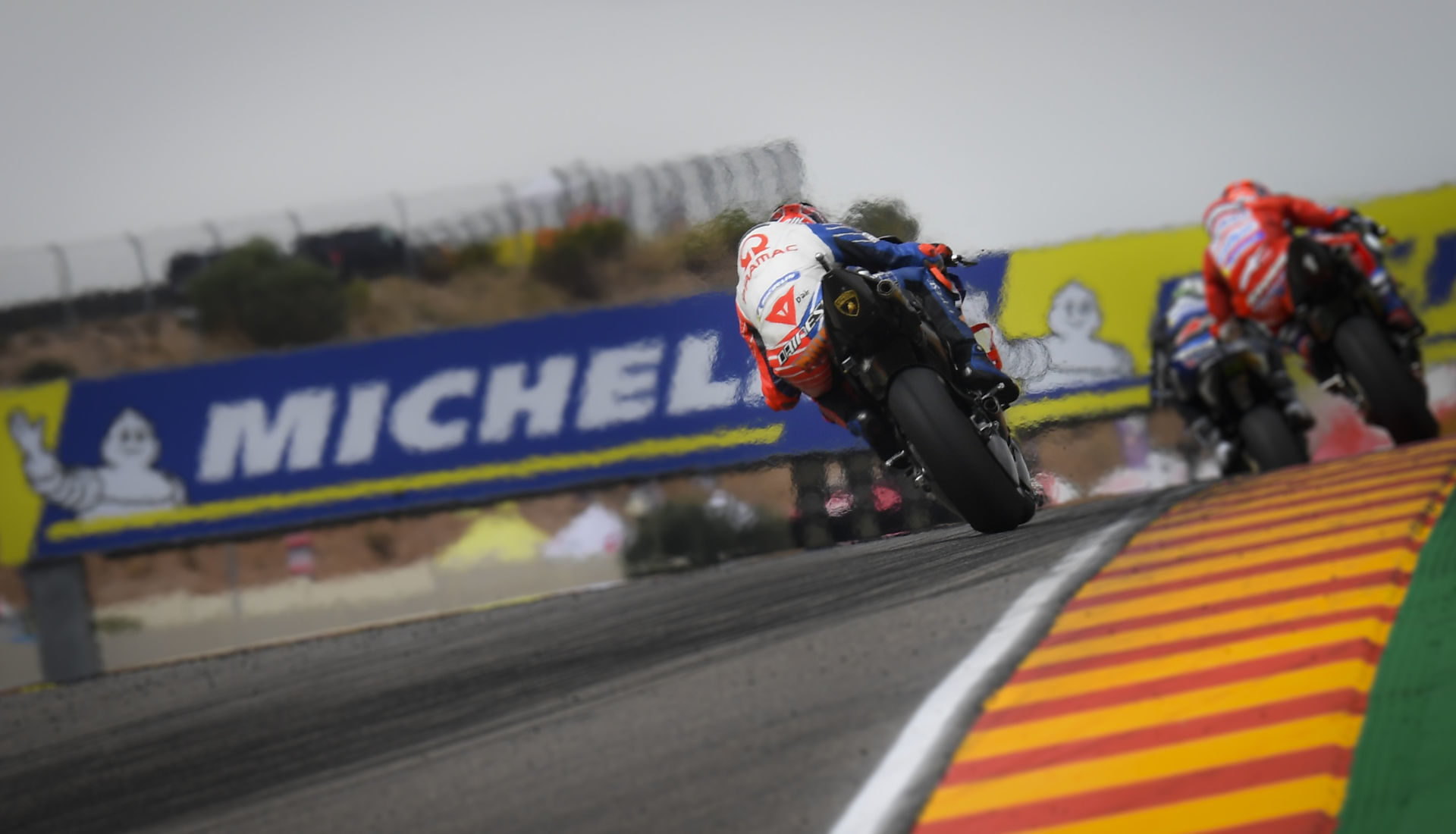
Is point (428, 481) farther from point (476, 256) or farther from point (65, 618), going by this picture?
point (476, 256)

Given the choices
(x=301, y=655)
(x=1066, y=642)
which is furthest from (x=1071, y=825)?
(x=301, y=655)

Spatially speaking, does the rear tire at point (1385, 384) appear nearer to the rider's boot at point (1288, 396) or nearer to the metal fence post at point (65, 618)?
the rider's boot at point (1288, 396)

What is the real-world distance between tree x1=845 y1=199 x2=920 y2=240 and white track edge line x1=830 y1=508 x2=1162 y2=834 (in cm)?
631

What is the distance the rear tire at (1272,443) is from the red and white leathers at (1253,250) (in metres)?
4.63

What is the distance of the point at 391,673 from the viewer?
981 centimetres

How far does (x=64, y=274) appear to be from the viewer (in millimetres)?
6727

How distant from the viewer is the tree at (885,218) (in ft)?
7.27

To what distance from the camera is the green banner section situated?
608 centimetres

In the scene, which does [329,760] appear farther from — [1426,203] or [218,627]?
[1426,203]

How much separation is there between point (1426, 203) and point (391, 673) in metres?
7.10

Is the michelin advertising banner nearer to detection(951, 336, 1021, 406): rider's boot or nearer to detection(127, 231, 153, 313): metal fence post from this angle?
detection(951, 336, 1021, 406): rider's boot

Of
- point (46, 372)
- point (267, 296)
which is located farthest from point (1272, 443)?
point (46, 372)

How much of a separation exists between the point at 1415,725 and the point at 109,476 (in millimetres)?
9006

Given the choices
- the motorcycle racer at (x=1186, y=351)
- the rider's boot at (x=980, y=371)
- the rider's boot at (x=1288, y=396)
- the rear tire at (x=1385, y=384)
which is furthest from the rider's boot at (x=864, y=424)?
the rear tire at (x=1385, y=384)
